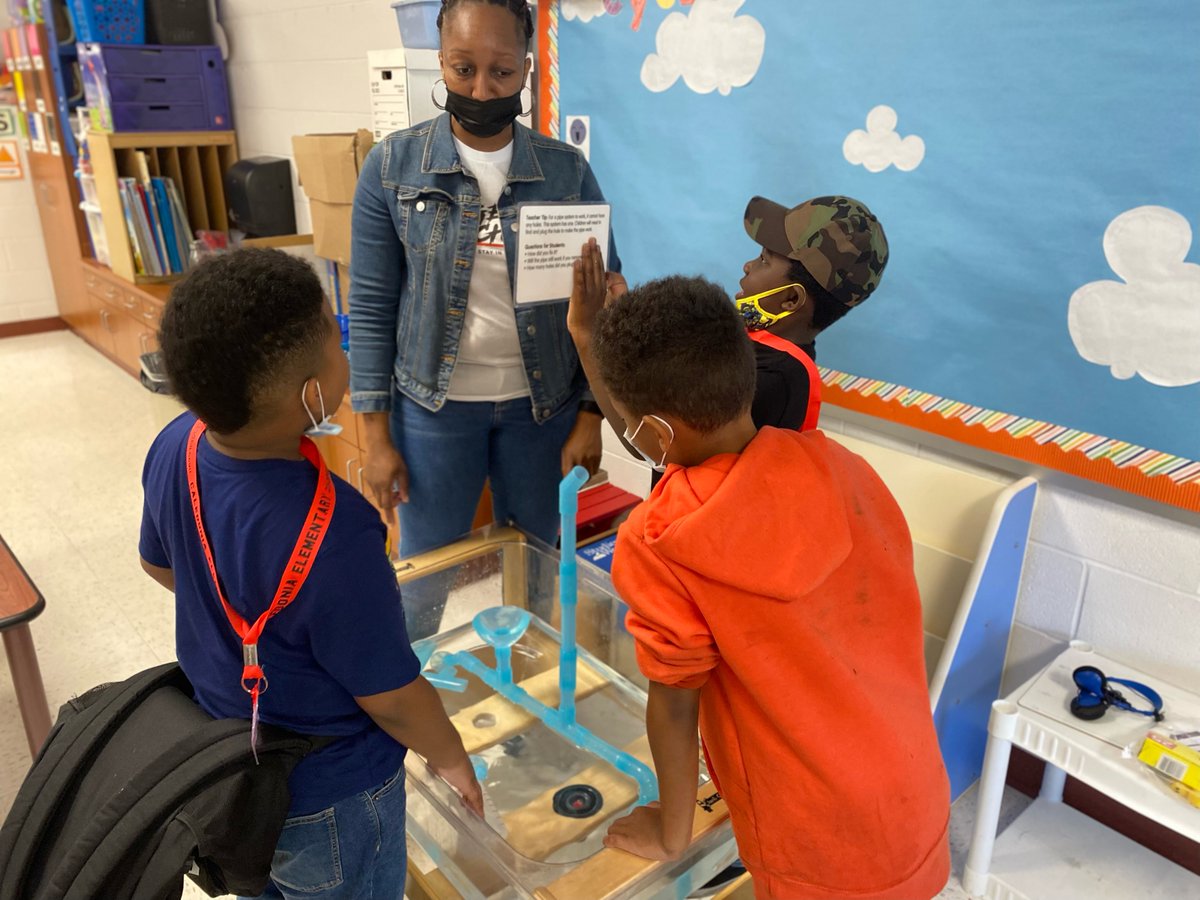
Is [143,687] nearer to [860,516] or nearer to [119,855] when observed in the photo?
[119,855]

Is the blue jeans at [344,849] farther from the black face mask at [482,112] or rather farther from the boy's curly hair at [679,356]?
the black face mask at [482,112]

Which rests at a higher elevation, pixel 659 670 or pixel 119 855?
pixel 659 670

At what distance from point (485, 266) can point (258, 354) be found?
0.78 m

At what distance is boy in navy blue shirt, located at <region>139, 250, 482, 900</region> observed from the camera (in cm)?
82

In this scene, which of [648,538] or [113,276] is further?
[113,276]

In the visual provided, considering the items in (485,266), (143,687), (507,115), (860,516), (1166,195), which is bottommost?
(143,687)

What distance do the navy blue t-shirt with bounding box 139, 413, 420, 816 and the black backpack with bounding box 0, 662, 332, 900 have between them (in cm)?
4

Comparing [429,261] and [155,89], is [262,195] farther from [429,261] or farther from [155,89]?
[429,261]

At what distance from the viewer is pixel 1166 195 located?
145 centimetres

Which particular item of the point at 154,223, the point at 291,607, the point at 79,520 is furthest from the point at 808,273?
the point at 154,223

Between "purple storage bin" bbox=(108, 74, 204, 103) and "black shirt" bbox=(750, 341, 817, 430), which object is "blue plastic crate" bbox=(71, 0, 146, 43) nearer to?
"purple storage bin" bbox=(108, 74, 204, 103)

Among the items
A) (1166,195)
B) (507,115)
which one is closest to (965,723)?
(1166,195)

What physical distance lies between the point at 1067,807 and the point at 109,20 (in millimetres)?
4721

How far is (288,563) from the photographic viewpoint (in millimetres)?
837
